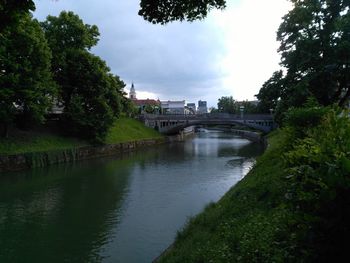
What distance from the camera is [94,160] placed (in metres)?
37.4

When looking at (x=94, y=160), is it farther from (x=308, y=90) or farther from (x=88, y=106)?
(x=308, y=90)

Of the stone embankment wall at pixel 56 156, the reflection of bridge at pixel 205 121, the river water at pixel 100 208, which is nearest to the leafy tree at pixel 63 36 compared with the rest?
the stone embankment wall at pixel 56 156

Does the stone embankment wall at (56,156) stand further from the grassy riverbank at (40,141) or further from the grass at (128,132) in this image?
the grass at (128,132)

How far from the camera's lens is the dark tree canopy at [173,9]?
7.02m

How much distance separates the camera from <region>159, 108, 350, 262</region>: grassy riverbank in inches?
146

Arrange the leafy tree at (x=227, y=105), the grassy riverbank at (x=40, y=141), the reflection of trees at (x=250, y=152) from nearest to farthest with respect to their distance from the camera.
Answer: the grassy riverbank at (x=40, y=141) < the reflection of trees at (x=250, y=152) < the leafy tree at (x=227, y=105)

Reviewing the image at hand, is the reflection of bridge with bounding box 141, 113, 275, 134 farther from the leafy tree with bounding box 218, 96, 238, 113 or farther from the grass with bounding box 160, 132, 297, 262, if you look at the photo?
the leafy tree with bounding box 218, 96, 238, 113

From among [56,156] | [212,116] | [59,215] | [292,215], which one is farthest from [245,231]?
[212,116]

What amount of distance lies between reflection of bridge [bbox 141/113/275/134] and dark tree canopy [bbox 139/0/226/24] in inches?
2224

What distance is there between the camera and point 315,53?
79.2ft

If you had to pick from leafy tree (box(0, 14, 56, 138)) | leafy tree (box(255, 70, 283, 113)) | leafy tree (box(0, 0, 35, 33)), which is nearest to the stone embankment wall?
leafy tree (box(0, 14, 56, 138))

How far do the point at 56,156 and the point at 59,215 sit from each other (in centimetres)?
1780

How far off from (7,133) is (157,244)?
24.1m

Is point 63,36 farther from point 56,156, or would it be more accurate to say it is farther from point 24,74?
point 56,156
